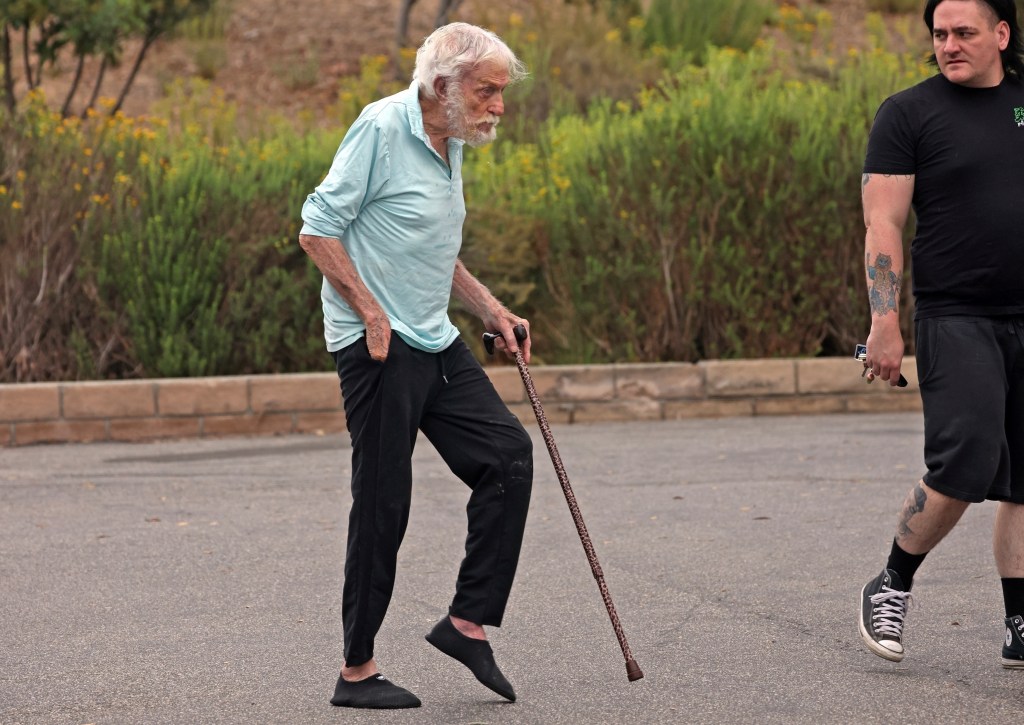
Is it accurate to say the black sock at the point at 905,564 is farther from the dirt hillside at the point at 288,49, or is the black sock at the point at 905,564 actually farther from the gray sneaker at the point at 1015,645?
the dirt hillside at the point at 288,49

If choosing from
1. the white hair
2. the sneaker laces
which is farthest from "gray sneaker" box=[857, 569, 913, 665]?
the white hair

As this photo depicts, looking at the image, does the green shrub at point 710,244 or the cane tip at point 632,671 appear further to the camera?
the green shrub at point 710,244

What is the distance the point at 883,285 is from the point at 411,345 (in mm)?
1391

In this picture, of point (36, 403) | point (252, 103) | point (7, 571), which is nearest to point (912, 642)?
point (7, 571)

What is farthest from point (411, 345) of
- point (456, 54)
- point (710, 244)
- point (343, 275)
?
point (710, 244)

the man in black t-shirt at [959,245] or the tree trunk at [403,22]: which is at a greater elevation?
the tree trunk at [403,22]

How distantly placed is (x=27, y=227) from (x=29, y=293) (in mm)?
462

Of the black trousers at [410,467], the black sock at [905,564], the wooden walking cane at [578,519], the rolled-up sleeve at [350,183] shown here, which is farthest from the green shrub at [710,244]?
the rolled-up sleeve at [350,183]

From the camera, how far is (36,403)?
421 inches

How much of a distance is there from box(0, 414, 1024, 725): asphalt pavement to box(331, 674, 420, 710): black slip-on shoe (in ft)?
0.15

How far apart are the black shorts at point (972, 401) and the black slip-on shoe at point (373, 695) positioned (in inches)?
63.4

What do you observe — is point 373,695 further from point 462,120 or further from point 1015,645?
point 1015,645

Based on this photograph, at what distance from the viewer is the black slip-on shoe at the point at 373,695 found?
4656mm

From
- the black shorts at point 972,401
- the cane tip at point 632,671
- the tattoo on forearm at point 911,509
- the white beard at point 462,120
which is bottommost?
the cane tip at point 632,671
